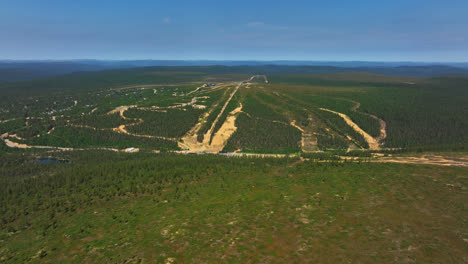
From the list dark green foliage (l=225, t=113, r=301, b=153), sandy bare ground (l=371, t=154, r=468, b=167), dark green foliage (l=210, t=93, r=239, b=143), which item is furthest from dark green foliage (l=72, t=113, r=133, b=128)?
sandy bare ground (l=371, t=154, r=468, b=167)

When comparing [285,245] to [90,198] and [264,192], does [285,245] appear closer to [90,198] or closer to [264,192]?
[264,192]

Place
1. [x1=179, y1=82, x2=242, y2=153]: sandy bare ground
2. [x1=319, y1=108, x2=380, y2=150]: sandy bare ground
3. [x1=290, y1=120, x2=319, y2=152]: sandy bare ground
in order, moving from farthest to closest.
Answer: [x1=319, y1=108, x2=380, y2=150]: sandy bare ground
[x1=179, y1=82, x2=242, y2=153]: sandy bare ground
[x1=290, y1=120, x2=319, y2=152]: sandy bare ground

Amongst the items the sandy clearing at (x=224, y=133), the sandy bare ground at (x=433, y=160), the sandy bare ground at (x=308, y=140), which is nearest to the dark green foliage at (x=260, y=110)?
the sandy clearing at (x=224, y=133)

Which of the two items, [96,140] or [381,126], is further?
[381,126]

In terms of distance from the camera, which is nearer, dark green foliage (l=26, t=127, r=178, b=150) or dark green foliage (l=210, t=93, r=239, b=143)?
dark green foliage (l=26, t=127, r=178, b=150)

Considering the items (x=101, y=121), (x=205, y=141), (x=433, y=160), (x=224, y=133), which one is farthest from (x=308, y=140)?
(x=101, y=121)

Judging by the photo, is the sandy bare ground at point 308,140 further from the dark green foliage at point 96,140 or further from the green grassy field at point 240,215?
the dark green foliage at point 96,140

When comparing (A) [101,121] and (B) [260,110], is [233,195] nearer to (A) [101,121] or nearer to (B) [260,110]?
(B) [260,110]

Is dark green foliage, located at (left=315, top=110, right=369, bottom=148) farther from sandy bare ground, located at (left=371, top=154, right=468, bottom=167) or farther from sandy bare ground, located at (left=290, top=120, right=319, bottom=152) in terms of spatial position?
sandy bare ground, located at (left=371, top=154, right=468, bottom=167)

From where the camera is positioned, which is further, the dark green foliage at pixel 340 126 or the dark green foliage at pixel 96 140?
the dark green foliage at pixel 340 126

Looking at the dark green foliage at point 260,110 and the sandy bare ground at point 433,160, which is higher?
the dark green foliage at point 260,110

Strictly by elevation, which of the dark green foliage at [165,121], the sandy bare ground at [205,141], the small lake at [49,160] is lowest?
the small lake at [49,160]

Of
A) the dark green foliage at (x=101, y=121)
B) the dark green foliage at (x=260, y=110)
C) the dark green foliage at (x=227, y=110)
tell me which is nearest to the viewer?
the dark green foliage at (x=227, y=110)

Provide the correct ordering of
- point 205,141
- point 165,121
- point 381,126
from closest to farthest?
1. point 205,141
2. point 381,126
3. point 165,121
